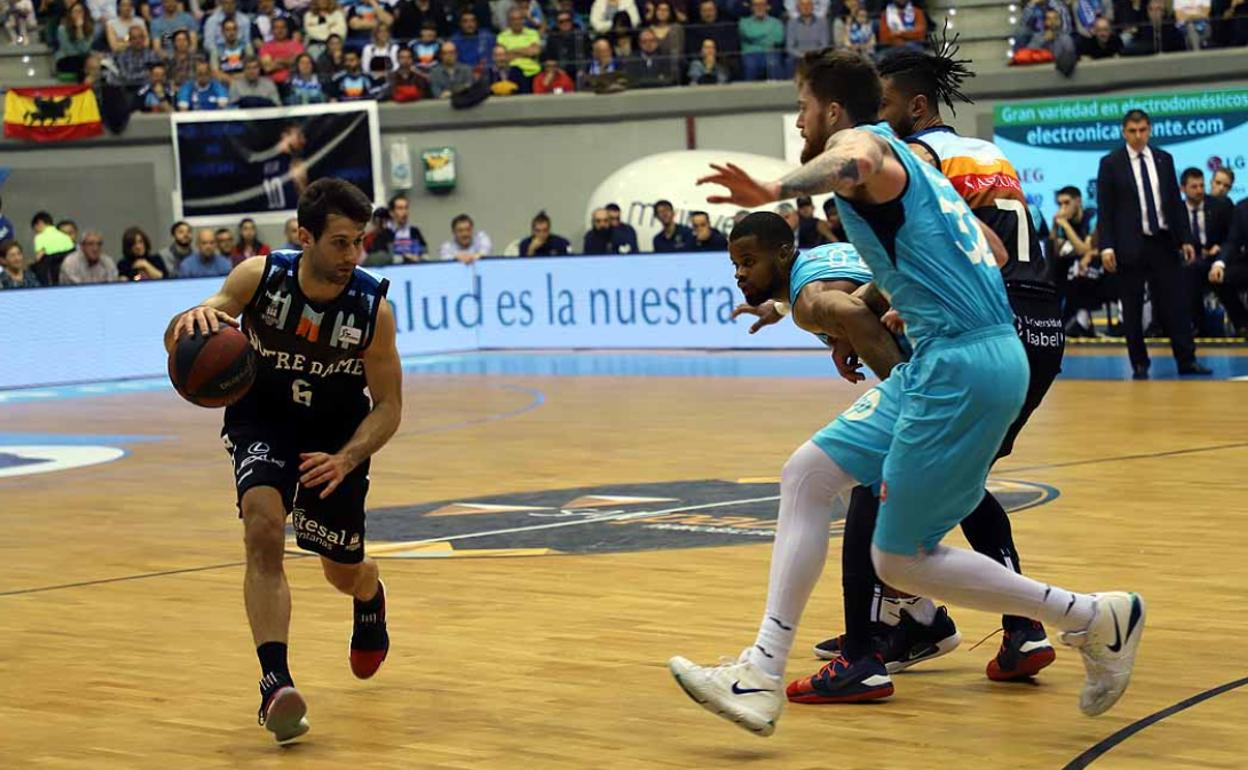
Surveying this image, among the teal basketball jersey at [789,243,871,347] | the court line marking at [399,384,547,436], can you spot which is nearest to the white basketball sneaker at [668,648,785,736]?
the teal basketball jersey at [789,243,871,347]

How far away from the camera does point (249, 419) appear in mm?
6320

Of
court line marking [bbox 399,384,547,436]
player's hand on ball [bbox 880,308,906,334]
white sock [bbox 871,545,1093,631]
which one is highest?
player's hand on ball [bbox 880,308,906,334]

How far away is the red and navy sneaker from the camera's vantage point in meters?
5.97

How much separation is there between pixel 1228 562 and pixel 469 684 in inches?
A: 132

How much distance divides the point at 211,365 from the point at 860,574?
204 centimetres

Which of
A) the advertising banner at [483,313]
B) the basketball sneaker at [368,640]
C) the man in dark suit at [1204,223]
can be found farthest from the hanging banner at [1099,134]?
the basketball sneaker at [368,640]

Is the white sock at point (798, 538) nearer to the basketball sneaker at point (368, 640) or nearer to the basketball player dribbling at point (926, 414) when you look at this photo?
the basketball player dribbling at point (926, 414)

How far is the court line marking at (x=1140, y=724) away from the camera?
5172 millimetres

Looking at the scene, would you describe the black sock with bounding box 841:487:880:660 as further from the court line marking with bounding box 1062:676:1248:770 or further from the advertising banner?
the advertising banner

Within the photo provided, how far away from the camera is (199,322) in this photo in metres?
6.00

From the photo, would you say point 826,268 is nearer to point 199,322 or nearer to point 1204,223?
point 199,322

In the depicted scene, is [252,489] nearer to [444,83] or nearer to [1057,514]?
[1057,514]

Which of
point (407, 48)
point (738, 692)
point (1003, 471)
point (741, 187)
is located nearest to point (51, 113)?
point (407, 48)

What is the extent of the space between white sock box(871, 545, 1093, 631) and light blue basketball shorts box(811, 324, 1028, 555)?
6 cm
